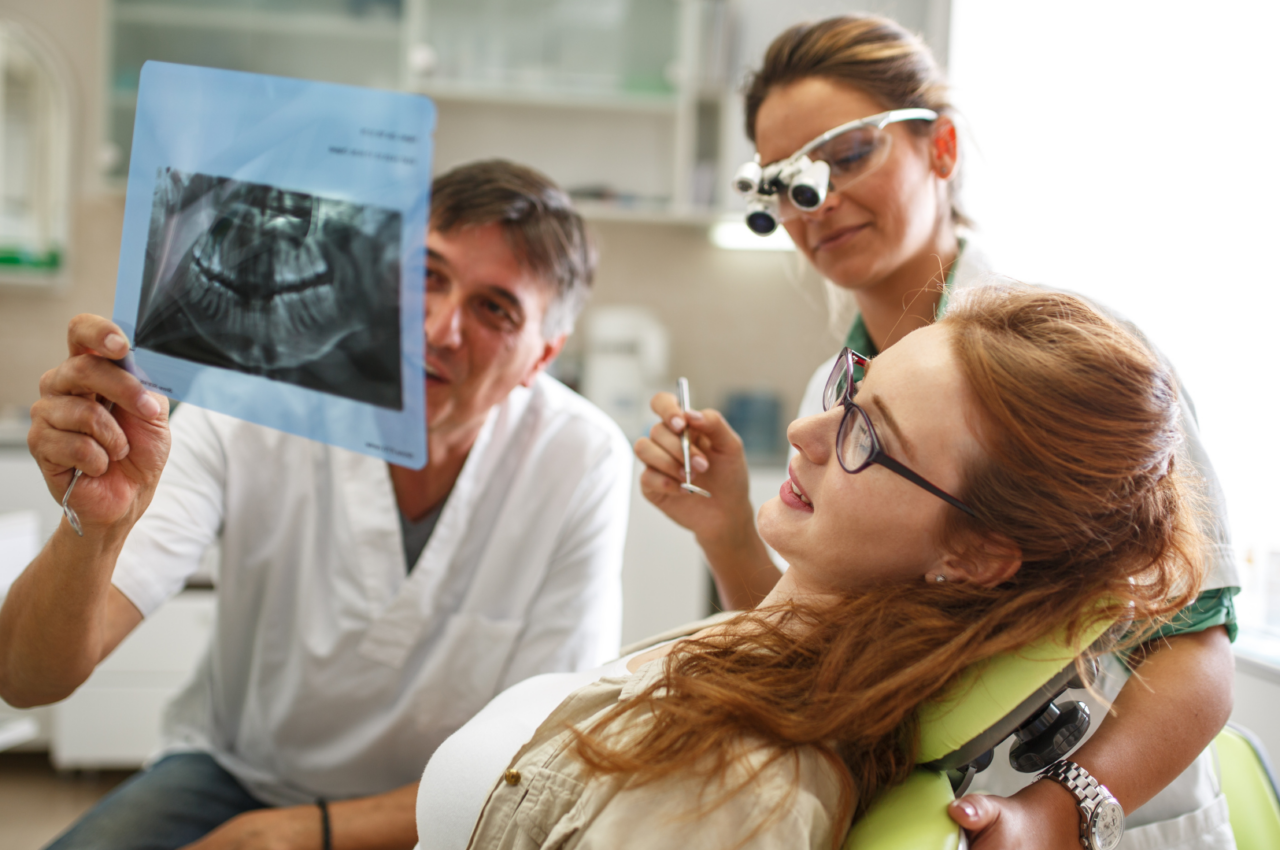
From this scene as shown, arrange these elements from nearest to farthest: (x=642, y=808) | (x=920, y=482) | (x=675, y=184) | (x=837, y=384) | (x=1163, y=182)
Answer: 1. (x=642, y=808)
2. (x=920, y=482)
3. (x=837, y=384)
4. (x=1163, y=182)
5. (x=675, y=184)

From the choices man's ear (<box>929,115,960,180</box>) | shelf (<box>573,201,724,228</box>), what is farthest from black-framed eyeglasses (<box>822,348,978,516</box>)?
shelf (<box>573,201,724,228</box>)

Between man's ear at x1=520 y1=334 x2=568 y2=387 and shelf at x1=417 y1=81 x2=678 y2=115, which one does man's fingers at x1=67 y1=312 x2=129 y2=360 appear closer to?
man's ear at x1=520 y1=334 x2=568 y2=387

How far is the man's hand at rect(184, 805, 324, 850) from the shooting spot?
1.11m

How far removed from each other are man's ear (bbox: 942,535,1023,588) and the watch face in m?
0.21

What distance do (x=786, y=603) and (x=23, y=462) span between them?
8.76 feet

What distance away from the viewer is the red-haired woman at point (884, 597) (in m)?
0.67

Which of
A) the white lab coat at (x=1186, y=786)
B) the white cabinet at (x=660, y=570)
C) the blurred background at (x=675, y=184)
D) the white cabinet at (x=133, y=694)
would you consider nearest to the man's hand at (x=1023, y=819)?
the white lab coat at (x=1186, y=786)

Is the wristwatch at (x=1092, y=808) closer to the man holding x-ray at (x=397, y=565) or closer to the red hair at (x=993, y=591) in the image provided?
the red hair at (x=993, y=591)

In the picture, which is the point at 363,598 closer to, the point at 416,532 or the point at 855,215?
the point at 416,532

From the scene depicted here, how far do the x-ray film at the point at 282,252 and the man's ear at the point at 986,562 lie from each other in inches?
19.3

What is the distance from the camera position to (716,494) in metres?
1.15

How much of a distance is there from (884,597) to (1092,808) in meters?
0.25

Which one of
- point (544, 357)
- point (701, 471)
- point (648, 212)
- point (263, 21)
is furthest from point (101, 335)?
point (263, 21)

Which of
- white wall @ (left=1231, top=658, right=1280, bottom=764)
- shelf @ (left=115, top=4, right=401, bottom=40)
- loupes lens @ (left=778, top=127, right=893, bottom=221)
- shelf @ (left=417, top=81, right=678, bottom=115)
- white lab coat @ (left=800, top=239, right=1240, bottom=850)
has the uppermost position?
shelf @ (left=115, top=4, right=401, bottom=40)
